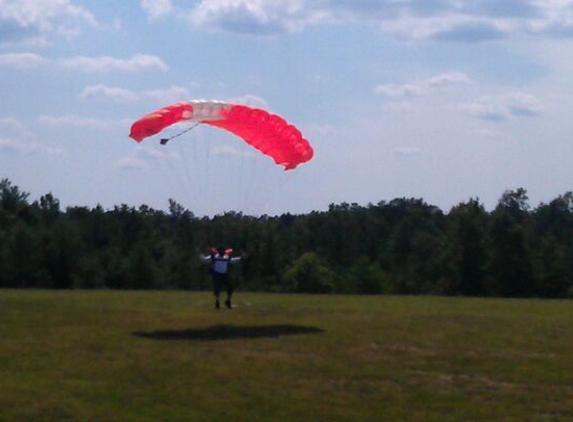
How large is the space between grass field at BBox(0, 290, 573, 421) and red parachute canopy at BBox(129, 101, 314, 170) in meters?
4.37

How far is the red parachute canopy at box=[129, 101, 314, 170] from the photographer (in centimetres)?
2911

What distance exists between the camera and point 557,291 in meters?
88.1

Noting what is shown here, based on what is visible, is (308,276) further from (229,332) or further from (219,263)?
(229,332)

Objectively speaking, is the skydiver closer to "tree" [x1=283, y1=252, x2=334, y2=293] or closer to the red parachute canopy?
the red parachute canopy

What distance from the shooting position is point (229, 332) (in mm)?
27797

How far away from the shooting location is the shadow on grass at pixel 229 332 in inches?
1064

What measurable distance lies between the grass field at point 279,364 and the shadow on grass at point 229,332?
0.05 m

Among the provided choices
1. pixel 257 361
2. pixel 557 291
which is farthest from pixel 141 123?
pixel 557 291

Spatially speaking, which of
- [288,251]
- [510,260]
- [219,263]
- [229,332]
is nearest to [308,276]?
[288,251]

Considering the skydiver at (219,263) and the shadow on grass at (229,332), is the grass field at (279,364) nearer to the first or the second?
the shadow on grass at (229,332)

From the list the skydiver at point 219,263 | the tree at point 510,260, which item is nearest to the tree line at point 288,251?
the tree at point 510,260

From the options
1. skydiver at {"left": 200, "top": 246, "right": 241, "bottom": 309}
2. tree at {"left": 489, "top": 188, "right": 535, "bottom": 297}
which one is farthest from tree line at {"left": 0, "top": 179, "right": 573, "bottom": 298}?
skydiver at {"left": 200, "top": 246, "right": 241, "bottom": 309}

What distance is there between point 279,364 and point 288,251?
9466 centimetres

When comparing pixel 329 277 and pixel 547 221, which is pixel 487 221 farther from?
pixel 547 221
